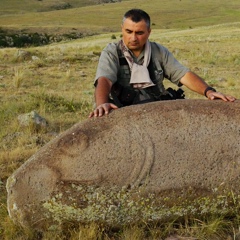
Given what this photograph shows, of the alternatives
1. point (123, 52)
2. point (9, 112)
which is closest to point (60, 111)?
point (9, 112)

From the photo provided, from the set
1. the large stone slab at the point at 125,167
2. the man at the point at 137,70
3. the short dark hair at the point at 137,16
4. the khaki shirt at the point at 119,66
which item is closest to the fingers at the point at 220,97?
the man at the point at 137,70

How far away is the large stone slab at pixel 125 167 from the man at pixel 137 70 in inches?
19.4

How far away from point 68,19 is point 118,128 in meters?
68.3

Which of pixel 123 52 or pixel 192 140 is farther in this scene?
pixel 123 52

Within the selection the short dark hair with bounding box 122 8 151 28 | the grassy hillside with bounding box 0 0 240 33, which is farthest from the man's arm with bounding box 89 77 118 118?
the grassy hillside with bounding box 0 0 240 33

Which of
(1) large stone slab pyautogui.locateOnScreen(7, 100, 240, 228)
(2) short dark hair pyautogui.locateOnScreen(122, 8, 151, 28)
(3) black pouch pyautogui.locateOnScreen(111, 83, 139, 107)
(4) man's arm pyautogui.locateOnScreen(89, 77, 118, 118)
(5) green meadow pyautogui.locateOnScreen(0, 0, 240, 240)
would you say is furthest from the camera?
(3) black pouch pyautogui.locateOnScreen(111, 83, 139, 107)

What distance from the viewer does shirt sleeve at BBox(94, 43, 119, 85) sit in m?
3.83

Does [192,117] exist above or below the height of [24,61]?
above

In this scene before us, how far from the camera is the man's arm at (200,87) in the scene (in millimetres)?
3613

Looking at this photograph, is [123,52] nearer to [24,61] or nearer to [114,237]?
[114,237]

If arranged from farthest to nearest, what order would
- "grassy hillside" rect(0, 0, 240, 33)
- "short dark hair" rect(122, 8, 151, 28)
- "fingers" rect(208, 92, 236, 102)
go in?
"grassy hillside" rect(0, 0, 240, 33) → "short dark hair" rect(122, 8, 151, 28) → "fingers" rect(208, 92, 236, 102)

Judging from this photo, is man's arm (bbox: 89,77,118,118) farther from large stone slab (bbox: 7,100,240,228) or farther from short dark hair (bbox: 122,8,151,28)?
short dark hair (bbox: 122,8,151,28)

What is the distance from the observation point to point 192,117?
10.9 feet

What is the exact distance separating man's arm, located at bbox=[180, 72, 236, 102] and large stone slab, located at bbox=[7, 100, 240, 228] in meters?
0.31
